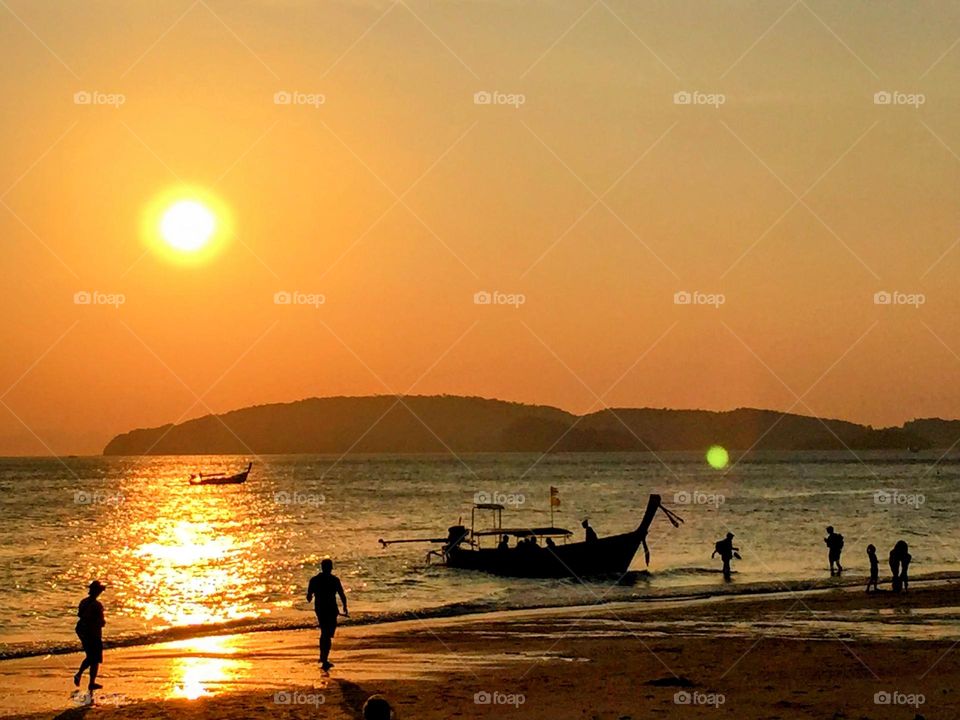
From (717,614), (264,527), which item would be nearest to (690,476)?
(264,527)

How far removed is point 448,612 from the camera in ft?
103

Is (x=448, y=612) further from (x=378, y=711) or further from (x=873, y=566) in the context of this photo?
(x=378, y=711)

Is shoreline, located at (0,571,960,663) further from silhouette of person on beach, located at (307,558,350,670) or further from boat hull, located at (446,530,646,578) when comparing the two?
silhouette of person on beach, located at (307,558,350,670)

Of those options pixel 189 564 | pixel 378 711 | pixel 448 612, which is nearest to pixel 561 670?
pixel 378 711

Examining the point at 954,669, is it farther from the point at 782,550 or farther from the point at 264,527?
the point at 264,527

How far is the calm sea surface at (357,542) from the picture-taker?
35406 millimetres

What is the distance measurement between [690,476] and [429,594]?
5543 inches

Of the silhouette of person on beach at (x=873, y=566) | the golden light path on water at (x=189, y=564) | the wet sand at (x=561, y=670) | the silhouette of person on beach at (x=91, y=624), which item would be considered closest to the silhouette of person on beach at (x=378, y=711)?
the wet sand at (x=561, y=670)

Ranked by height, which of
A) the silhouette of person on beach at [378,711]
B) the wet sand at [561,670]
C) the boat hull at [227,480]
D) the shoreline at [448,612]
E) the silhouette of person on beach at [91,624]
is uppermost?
the boat hull at [227,480]

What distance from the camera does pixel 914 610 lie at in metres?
26.5

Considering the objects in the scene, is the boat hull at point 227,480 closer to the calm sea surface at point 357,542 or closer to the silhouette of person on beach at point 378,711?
the calm sea surface at point 357,542

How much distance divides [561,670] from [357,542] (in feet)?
160

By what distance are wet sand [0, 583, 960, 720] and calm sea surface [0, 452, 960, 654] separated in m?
6.16

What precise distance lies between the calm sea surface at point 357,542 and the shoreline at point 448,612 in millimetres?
260
